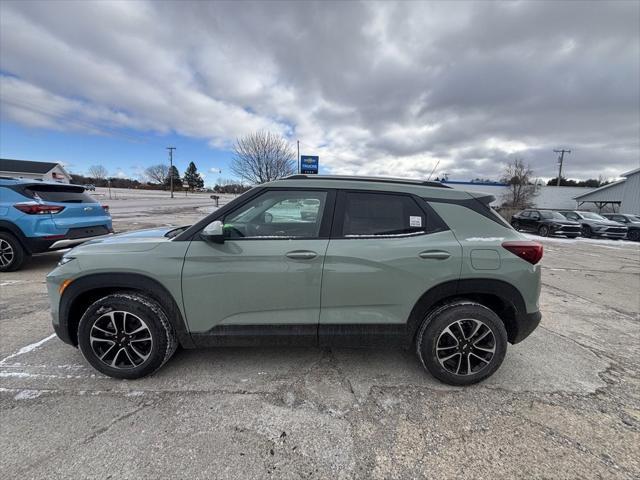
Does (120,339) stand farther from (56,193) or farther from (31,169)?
(31,169)

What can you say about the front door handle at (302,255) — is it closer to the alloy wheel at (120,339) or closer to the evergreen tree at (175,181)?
the alloy wheel at (120,339)

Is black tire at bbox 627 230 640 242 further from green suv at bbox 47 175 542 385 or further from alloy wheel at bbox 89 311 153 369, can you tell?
alloy wheel at bbox 89 311 153 369

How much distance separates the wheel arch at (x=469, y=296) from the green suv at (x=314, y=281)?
0.04 feet

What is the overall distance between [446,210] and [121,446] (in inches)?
114

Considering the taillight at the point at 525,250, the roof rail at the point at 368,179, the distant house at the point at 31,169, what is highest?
the distant house at the point at 31,169

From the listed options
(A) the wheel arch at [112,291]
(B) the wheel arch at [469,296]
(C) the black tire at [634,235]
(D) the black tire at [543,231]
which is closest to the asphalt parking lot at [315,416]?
(A) the wheel arch at [112,291]

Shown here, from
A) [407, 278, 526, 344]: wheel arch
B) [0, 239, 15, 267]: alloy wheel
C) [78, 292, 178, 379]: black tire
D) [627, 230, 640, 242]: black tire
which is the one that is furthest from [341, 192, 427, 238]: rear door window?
[627, 230, 640, 242]: black tire

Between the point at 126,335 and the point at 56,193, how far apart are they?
196 inches

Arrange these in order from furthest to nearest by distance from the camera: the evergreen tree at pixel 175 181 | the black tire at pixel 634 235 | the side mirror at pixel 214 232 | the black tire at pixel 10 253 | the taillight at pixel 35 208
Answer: the evergreen tree at pixel 175 181 → the black tire at pixel 634 235 → the black tire at pixel 10 253 → the taillight at pixel 35 208 → the side mirror at pixel 214 232

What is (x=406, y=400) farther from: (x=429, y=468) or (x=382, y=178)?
(x=382, y=178)

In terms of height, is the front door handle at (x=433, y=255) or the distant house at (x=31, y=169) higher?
the distant house at (x=31, y=169)

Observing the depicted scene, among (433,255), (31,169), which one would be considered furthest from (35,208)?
(31,169)

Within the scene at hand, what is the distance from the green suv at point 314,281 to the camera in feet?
7.95

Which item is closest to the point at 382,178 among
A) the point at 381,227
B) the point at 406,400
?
the point at 381,227
